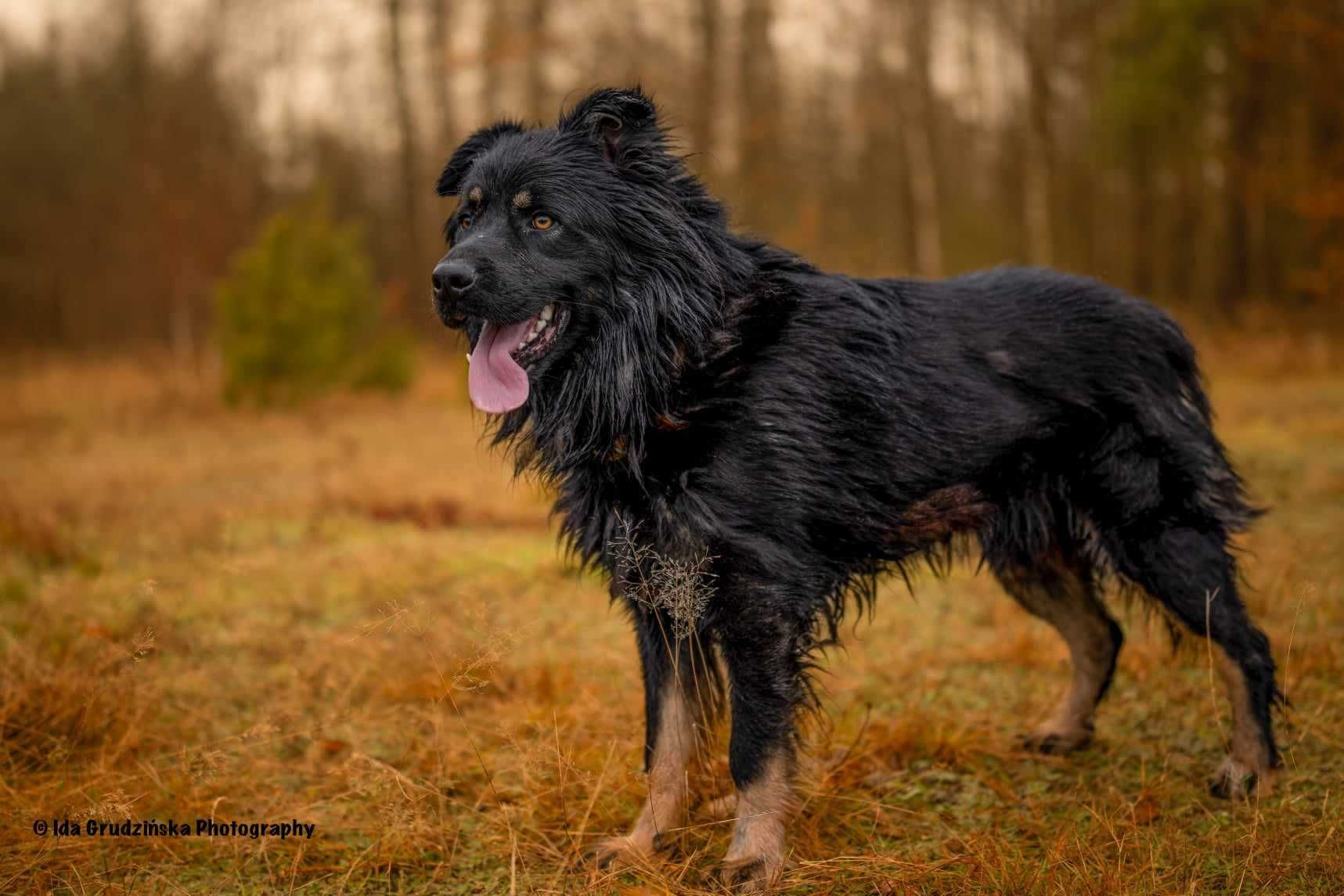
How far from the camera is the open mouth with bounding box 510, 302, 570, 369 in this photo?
120 inches

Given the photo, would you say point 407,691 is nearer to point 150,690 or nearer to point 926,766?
point 150,690

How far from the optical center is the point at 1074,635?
381 cm

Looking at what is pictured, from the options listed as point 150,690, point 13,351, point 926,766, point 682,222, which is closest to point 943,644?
point 926,766

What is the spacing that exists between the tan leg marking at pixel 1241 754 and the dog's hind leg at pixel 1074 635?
0.49m

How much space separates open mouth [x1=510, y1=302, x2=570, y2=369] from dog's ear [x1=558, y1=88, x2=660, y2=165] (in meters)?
0.50

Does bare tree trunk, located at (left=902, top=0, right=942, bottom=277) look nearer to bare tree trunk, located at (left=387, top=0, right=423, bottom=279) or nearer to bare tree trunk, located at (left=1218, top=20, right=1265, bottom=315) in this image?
bare tree trunk, located at (left=1218, top=20, right=1265, bottom=315)

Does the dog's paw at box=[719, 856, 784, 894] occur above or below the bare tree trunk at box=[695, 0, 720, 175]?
below

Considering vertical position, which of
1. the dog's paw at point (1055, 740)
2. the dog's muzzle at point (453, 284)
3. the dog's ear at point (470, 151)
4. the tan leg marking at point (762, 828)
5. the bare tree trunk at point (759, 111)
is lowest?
the dog's paw at point (1055, 740)

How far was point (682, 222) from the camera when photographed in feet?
10.0

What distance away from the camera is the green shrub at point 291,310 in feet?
44.4

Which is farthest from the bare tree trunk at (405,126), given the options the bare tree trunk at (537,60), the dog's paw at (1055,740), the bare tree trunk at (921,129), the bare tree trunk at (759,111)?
the dog's paw at (1055,740)

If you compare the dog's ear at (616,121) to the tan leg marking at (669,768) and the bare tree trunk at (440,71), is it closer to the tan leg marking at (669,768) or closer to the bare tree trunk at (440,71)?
the tan leg marking at (669,768)

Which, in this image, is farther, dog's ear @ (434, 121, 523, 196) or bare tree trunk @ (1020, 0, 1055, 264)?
bare tree trunk @ (1020, 0, 1055, 264)

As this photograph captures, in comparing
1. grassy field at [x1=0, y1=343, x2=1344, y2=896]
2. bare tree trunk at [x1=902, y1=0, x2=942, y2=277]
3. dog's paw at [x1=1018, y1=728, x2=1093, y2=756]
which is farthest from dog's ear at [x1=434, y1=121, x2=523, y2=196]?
bare tree trunk at [x1=902, y1=0, x2=942, y2=277]
